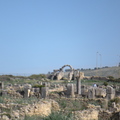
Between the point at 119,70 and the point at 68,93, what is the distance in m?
66.4

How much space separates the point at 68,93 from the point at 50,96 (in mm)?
1382

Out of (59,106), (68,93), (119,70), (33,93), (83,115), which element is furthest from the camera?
(119,70)

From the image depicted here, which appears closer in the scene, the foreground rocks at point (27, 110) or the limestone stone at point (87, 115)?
the foreground rocks at point (27, 110)

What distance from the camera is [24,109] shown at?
12703 mm

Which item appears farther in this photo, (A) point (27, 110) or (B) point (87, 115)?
(B) point (87, 115)

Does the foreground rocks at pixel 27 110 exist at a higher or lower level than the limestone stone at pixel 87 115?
higher

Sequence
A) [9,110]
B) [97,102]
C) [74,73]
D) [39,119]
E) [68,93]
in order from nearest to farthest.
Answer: [39,119]
[9,110]
[97,102]
[68,93]
[74,73]

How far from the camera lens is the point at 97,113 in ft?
46.1

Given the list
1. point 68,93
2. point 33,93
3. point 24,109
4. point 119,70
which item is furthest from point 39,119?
point 119,70

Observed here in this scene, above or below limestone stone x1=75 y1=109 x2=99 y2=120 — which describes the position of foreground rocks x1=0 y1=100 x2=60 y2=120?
above

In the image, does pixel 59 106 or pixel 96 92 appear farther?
pixel 96 92

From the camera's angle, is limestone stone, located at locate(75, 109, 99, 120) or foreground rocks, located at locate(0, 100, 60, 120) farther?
limestone stone, located at locate(75, 109, 99, 120)

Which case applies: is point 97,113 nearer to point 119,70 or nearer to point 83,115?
point 83,115

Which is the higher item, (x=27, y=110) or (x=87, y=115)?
(x=27, y=110)
